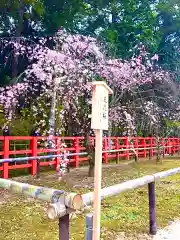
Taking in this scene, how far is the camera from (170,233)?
4.32 meters

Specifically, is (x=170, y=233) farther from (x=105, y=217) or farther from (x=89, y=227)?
(x=89, y=227)

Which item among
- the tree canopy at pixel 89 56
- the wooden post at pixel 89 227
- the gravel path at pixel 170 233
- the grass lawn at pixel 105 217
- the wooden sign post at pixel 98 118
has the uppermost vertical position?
the tree canopy at pixel 89 56

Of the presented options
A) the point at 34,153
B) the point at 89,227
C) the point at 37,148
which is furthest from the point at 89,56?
the point at 89,227

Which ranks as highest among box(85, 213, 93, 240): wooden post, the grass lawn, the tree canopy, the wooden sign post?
the tree canopy

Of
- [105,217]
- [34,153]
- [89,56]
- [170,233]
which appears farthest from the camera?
[89,56]

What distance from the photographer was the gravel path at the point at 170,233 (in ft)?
13.5

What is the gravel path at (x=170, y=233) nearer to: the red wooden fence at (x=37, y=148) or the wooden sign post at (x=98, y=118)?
the wooden sign post at (x=98, y=118)

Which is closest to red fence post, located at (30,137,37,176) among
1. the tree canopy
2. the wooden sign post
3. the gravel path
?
the tree canopy

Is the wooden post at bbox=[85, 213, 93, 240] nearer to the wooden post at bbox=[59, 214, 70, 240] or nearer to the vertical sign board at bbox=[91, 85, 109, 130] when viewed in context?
the wooden post at bbox=[59, 214, 70, 240]

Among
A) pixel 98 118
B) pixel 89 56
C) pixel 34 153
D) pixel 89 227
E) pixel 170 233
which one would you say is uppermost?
pixel 89 56

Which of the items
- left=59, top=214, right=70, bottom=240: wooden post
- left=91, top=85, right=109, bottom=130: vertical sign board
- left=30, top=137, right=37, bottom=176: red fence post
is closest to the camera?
left=59, top=214, right=70, bottom=240: wooden post

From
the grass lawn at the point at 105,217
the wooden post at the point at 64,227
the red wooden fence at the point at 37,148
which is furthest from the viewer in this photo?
the red wooden fence at the point at 37,148

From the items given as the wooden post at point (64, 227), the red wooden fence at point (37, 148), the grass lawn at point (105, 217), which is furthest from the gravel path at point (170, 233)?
the red wooden fence at point (37, 148)

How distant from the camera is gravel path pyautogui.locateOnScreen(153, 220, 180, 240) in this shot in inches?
162
